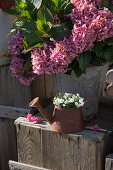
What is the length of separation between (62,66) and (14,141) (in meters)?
0.95

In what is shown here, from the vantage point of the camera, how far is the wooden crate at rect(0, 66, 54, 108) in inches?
83.1

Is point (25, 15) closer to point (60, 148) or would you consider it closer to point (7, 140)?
point (60, 148)

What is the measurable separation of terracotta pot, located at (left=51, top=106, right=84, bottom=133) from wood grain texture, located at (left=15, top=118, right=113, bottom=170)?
3 centimetres

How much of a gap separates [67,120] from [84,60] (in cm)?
32

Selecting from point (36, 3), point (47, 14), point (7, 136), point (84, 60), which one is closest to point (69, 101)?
point (84, 60)

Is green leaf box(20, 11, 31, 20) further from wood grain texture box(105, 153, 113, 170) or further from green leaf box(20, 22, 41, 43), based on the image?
wood grain texture box(105, 153, 113, 170)

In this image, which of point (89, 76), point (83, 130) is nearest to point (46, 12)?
point (89, 76)

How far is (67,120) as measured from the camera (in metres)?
1.61

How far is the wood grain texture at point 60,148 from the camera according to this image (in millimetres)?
1595

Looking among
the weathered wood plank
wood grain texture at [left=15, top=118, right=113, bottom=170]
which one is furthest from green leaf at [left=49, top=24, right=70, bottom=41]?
the weathered wood plank

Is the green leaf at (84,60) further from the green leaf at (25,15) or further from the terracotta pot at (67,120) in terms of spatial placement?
the green leaf at (25,15)

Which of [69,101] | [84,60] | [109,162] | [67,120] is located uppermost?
[84,60]

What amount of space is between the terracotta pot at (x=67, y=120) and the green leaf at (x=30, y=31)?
39 cm

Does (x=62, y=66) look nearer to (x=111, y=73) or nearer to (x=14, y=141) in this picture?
(x=111, y=73)
